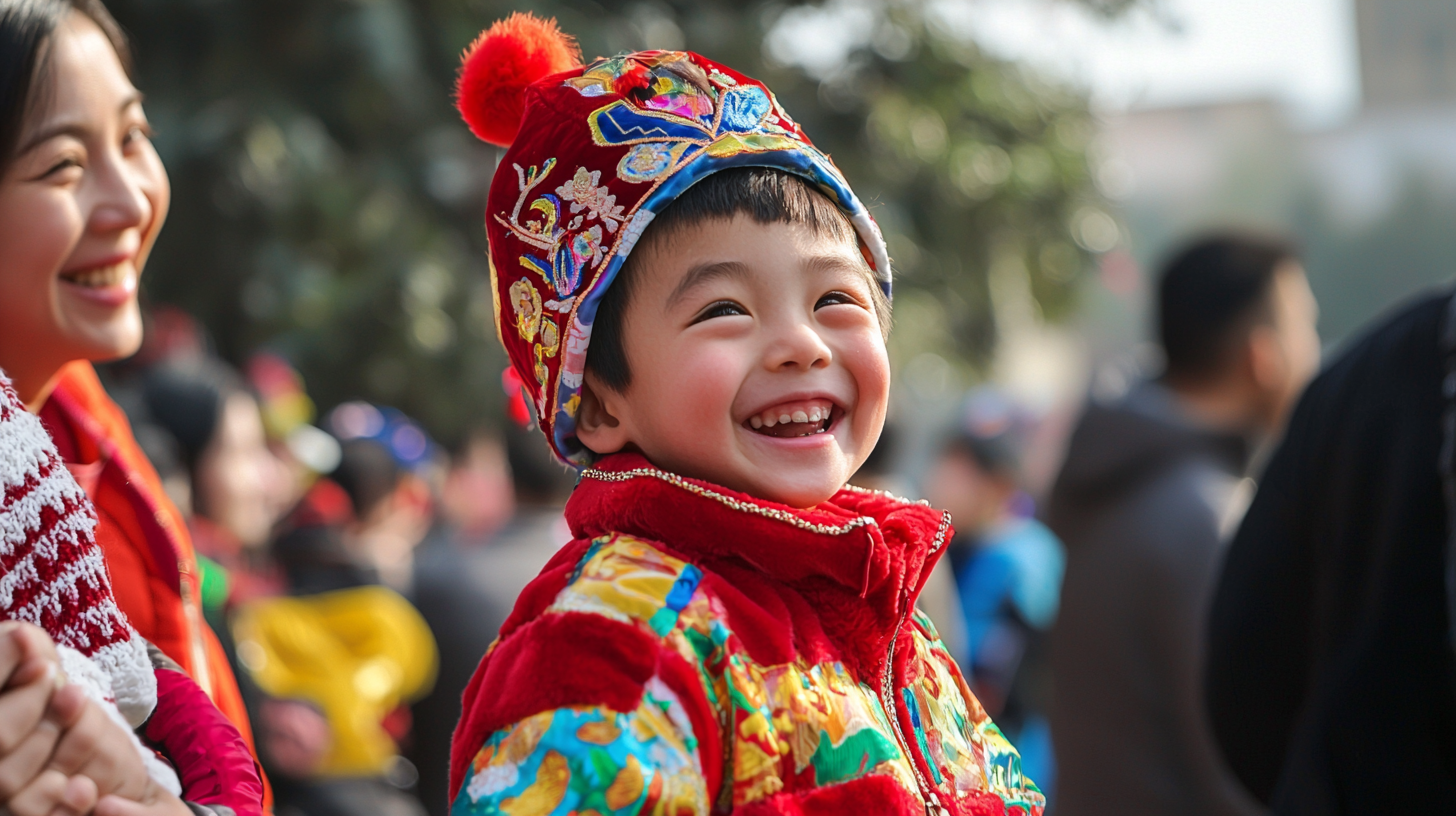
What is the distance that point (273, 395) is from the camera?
775cm

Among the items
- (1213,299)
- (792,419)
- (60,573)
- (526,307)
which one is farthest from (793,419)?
(1213,299)

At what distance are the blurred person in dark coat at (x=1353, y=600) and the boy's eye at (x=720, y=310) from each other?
1.20m

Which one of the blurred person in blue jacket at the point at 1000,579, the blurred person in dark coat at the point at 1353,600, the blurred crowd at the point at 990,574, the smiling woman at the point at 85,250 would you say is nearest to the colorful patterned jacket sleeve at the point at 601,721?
the smiling woman at the point at 85,250

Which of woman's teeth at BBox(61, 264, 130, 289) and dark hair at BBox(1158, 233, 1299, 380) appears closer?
woman's teeth at BBox(61, 264, 130, 289)

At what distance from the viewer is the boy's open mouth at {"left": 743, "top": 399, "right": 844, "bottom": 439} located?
5.26 feet

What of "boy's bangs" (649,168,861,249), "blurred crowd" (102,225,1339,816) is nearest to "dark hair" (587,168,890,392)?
"boy's bangs" (649,168,861,249)

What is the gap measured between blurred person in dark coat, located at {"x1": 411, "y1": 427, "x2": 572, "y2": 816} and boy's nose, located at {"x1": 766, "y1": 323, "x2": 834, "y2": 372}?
268 cm

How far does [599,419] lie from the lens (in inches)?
67.4

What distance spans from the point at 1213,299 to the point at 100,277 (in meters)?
2.97

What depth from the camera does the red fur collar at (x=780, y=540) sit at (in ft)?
5.04

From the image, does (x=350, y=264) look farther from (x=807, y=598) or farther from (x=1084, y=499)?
(x=807, y=598)

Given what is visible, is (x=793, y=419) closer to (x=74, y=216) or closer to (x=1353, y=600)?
(x=74, y=216)

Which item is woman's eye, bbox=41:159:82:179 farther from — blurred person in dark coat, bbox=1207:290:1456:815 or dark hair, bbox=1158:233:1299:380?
dark hair, bbox=1158:233:1299:380

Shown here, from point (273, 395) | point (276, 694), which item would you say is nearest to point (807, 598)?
point (276, 694)
